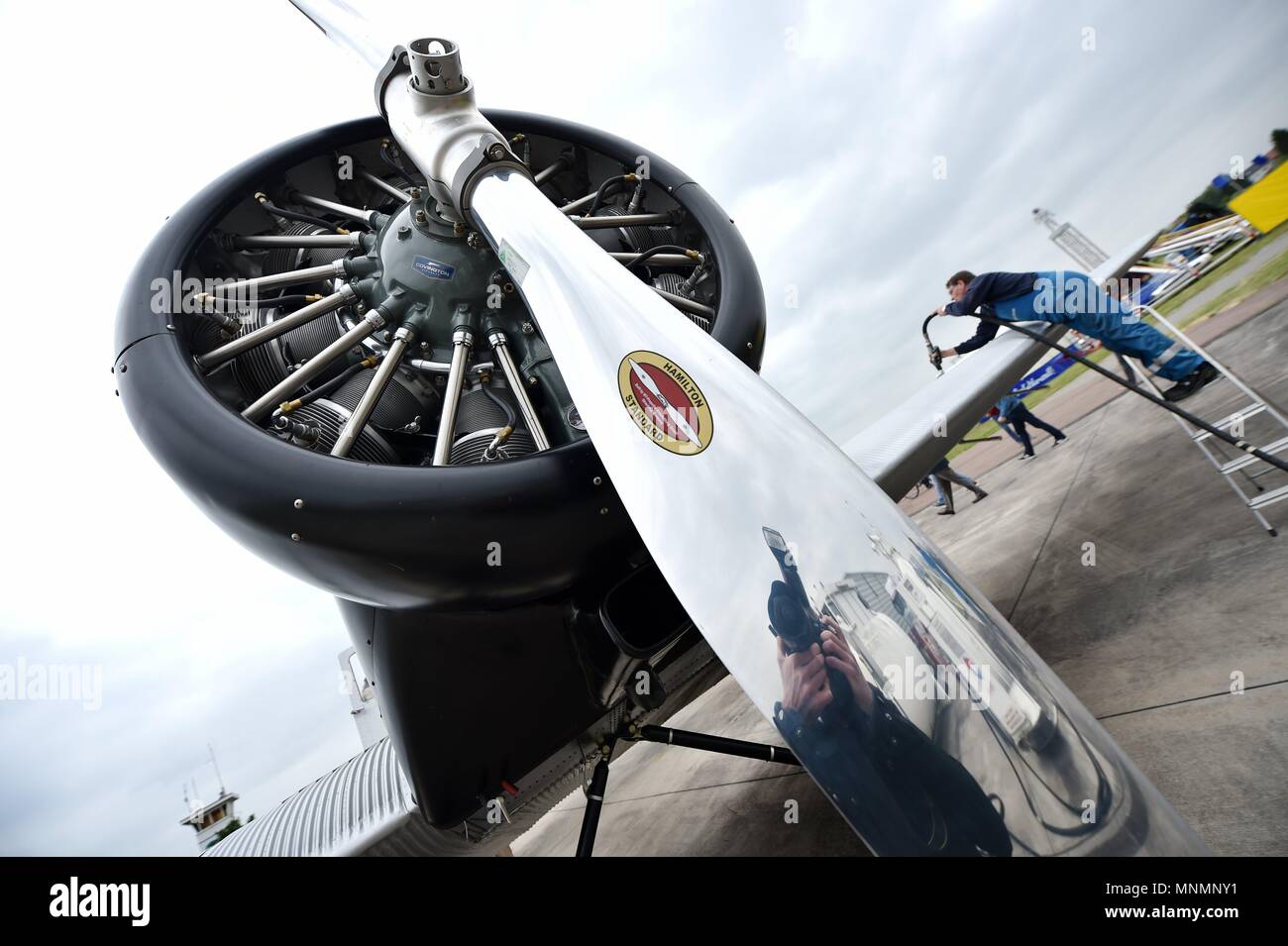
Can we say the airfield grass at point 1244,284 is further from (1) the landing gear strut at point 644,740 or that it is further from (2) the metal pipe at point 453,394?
(2) the metal pipe at point 453,394

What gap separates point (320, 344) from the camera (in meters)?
3.34

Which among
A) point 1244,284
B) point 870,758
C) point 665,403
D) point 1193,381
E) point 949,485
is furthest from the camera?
point 1244,284

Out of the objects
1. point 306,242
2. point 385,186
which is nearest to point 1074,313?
point 385,186

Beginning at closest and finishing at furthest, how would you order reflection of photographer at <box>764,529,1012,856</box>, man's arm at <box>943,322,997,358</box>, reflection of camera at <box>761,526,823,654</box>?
reflection of photographer at <box>764,529,1012,856</box> → reflection of camera at <box>761,526,823,654</box> → man's arm at <box>943,322,997,358</box>

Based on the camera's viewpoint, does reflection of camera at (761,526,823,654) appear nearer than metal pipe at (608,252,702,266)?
Yes

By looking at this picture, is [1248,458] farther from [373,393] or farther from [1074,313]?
[373,393]

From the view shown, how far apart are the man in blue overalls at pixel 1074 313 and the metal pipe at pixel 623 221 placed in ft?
8.15

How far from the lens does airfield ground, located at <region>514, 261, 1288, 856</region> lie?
2199mm

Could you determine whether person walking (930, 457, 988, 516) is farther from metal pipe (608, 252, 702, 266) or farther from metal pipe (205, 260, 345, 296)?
metal pipe (205, 260, 345, 296)

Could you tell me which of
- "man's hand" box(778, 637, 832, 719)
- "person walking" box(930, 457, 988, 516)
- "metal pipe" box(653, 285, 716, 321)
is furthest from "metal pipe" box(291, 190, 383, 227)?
"person walking" box(930, 457, 988, 516)

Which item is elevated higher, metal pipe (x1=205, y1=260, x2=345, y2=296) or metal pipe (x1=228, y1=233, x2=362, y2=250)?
metal pipe (x1=228, y1=233, x2=362, y2=250)

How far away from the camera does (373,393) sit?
254 cm

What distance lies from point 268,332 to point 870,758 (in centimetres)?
286
